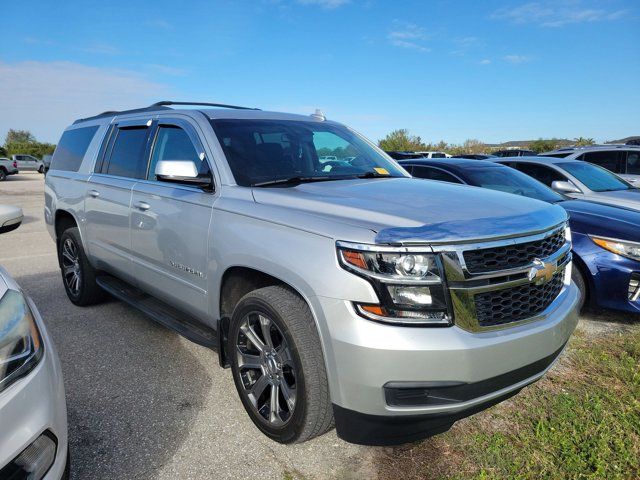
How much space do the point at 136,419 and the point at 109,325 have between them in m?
1.73

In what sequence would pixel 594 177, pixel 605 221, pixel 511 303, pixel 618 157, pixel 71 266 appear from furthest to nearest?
pixel 618 157
pixel 594 177
pixel 71 266
pixel 605 221
pixel 511 303

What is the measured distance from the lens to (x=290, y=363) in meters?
2.33

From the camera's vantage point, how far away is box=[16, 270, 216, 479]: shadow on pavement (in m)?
2.46

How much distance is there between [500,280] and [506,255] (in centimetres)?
12

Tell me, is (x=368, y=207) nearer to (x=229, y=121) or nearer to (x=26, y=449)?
(x=229, y=121)

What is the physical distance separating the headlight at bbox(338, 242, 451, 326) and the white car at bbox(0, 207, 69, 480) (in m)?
1.23

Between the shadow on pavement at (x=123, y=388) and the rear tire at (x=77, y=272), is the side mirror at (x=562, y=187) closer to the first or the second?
the shadow on pavement at (x=123, y=388)

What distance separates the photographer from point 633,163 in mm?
10047

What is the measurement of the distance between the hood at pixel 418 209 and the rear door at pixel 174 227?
529 mm

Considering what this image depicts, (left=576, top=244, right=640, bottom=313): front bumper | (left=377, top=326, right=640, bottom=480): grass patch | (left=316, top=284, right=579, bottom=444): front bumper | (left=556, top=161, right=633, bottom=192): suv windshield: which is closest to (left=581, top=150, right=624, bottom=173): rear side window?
(left=556, top=161, right=633, bottom=192): suv windshield

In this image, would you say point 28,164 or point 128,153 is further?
point 28,164

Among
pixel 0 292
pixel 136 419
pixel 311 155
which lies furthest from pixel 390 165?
pixel 0 292

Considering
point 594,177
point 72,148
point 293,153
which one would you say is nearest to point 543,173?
point 594,177

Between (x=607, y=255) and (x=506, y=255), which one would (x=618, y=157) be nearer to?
(x=607, y=255)
